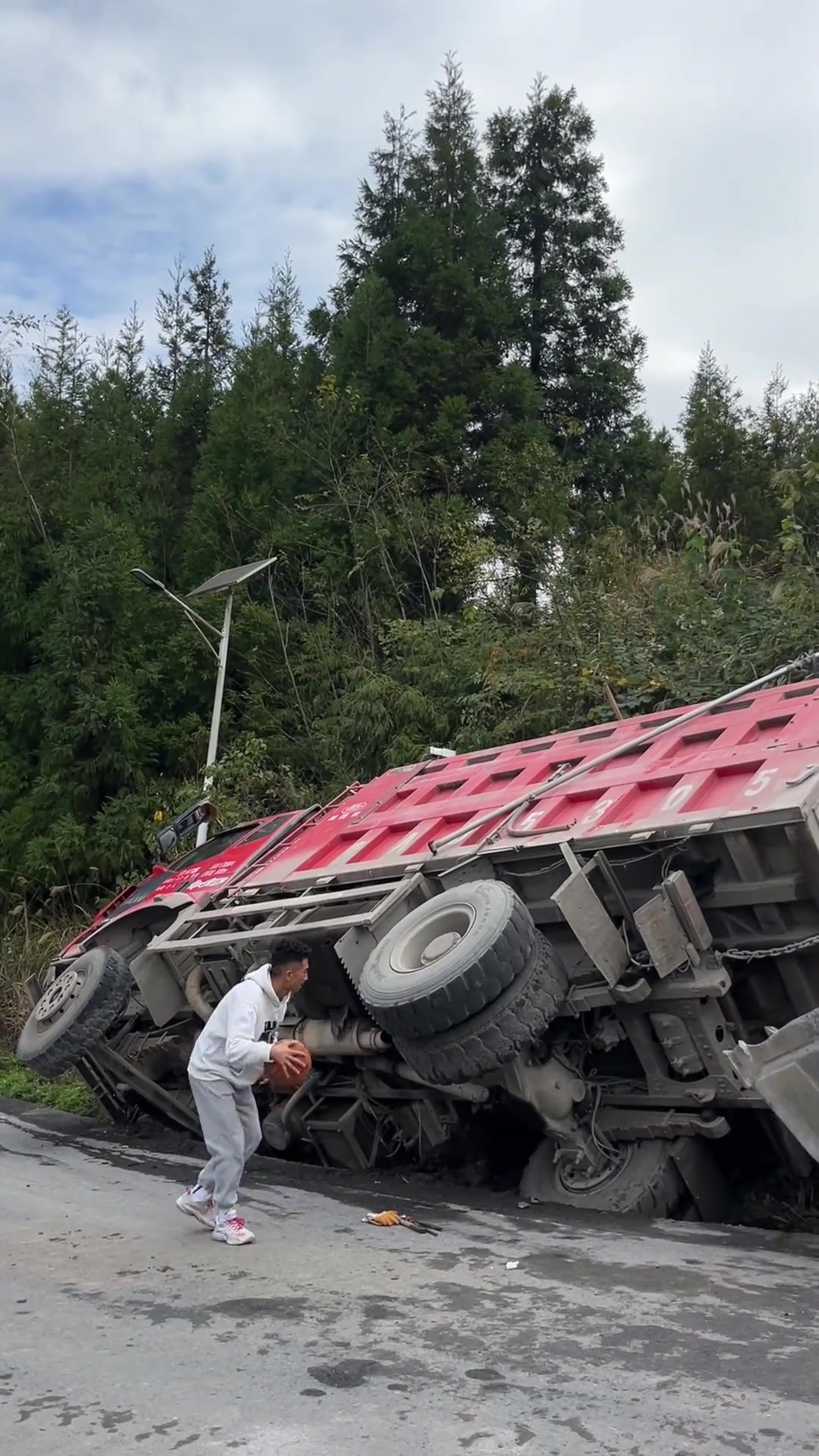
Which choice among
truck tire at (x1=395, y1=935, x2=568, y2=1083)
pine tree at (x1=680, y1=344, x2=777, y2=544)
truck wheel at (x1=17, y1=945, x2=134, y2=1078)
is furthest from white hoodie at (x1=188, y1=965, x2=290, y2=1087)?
pine tree at (x1=680, y1=344, x2=777, y2=544)

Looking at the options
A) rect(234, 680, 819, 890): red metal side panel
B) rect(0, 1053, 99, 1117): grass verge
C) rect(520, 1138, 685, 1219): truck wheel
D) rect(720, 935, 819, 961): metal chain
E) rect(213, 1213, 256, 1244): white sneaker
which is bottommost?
rect(0, 1053, 99, 1117): grass verge

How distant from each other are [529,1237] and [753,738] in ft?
7.80

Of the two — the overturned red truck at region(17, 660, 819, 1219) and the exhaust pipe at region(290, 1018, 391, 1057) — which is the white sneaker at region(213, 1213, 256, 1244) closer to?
the overturned red truck at region(17, 660, 819, 1219)

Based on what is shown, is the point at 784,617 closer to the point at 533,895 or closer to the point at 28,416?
the point at 533,895

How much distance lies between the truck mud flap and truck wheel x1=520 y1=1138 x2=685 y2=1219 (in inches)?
51.8

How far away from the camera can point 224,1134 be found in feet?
18.3

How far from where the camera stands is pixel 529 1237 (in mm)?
5512

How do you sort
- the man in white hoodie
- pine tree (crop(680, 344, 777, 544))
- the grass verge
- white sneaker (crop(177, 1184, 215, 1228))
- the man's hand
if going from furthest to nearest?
pine tree (crop(680, 344, 777, 544))
the grass verge
white sneaker (crop(177, 1184, 215, 1228))
the man in white hoodie
the man's hand

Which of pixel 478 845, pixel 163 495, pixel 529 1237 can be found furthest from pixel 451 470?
pixel 529 1237

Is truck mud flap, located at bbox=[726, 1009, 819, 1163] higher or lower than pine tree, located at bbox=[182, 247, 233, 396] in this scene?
lower

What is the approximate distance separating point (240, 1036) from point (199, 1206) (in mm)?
783

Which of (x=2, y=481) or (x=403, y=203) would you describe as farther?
(x=403, y=203)

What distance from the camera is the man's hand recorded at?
538 cm

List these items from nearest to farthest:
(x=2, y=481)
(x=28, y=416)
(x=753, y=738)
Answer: (x=753, y=738) < (x=2, y=481) < (x=28, y=416)
